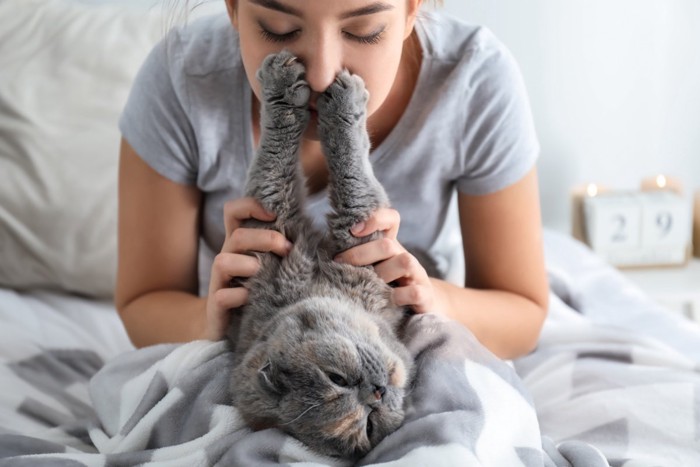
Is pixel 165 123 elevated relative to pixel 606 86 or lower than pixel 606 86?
elevated

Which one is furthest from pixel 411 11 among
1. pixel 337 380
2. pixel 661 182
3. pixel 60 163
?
pixel 661 182

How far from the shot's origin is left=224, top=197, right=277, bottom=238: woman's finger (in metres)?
1.03

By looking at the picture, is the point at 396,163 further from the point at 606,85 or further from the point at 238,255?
the point at 606,85

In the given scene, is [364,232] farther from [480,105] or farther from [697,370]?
[697,370]

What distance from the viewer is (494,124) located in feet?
4.14

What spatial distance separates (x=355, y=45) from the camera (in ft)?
3.23

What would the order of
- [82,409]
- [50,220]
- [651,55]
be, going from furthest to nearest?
1. [651,55]
2. [50,220]
3. [82,409]

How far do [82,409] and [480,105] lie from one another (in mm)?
769

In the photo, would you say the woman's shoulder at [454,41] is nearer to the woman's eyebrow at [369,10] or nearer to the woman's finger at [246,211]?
the woman's eyebrow at [369,10]

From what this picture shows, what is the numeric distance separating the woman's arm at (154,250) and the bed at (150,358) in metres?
0.12

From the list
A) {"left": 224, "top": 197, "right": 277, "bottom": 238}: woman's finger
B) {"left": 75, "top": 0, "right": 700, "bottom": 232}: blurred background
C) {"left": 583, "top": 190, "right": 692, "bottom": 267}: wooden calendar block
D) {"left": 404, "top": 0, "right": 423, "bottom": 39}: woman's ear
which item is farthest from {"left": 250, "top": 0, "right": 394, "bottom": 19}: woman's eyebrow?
{"left": 583, "top": 190, "right": 692, "bottom": 267}: wooden calendar block

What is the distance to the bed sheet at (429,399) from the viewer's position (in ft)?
2.94

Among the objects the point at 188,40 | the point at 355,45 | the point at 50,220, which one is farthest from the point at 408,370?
the point at 50,220

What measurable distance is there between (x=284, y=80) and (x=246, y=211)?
179 mm
